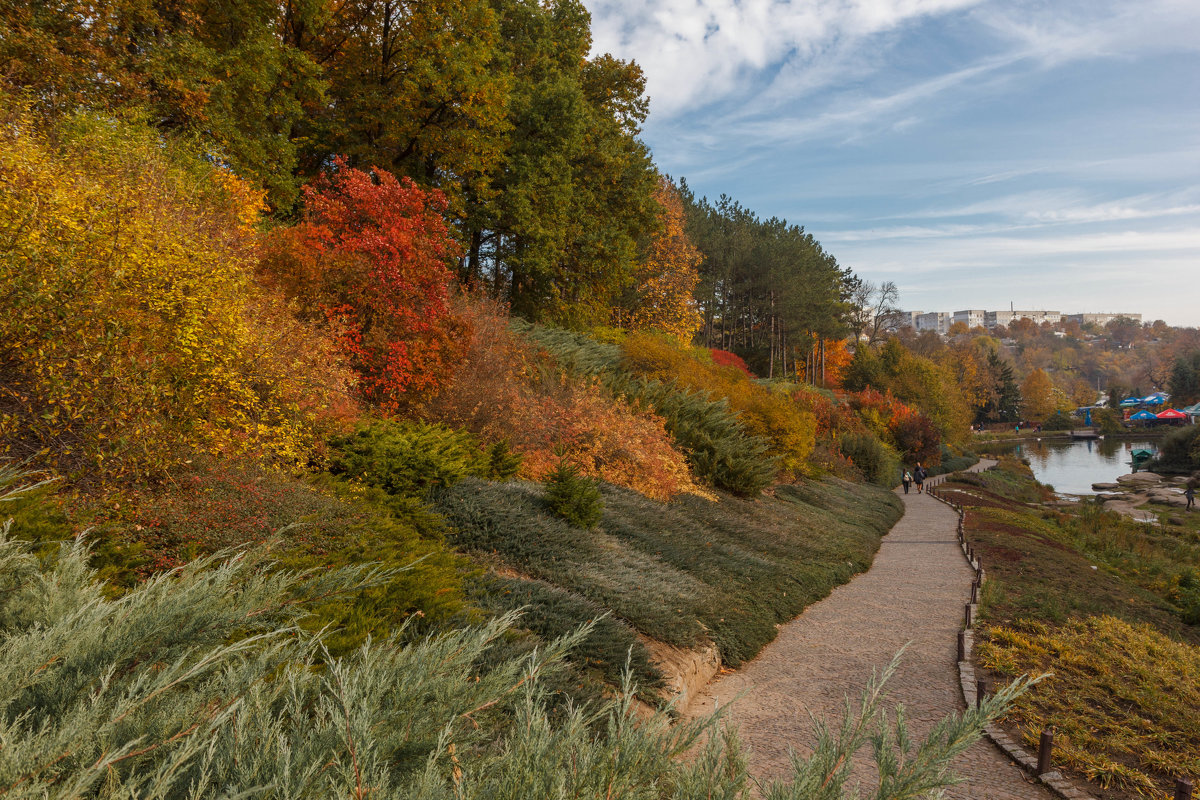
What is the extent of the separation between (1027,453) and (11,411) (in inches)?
3111

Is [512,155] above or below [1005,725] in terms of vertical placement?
above

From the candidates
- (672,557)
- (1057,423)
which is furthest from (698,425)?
(1057,423)

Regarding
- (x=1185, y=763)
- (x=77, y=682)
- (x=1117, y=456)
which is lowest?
(x=1117, y=456)

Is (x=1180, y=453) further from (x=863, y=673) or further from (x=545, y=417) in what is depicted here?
(x=863, y=673)

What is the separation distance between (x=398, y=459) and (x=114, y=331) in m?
3.16

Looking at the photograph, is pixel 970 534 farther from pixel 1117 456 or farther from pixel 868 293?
pixel 1117 456

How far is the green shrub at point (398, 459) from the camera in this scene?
7.59m

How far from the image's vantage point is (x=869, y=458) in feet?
98.4

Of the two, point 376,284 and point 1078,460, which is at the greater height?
point 376,284

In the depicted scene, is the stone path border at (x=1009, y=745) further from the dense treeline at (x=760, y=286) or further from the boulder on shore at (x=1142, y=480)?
the boulder on shore at (x=1142, y=480)

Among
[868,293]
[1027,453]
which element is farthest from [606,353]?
[1027,453]

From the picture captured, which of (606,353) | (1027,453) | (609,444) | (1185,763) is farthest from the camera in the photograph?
(1027,453)

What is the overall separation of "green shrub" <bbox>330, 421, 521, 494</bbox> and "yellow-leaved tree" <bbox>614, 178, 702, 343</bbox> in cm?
2304

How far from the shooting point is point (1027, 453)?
67.0m
